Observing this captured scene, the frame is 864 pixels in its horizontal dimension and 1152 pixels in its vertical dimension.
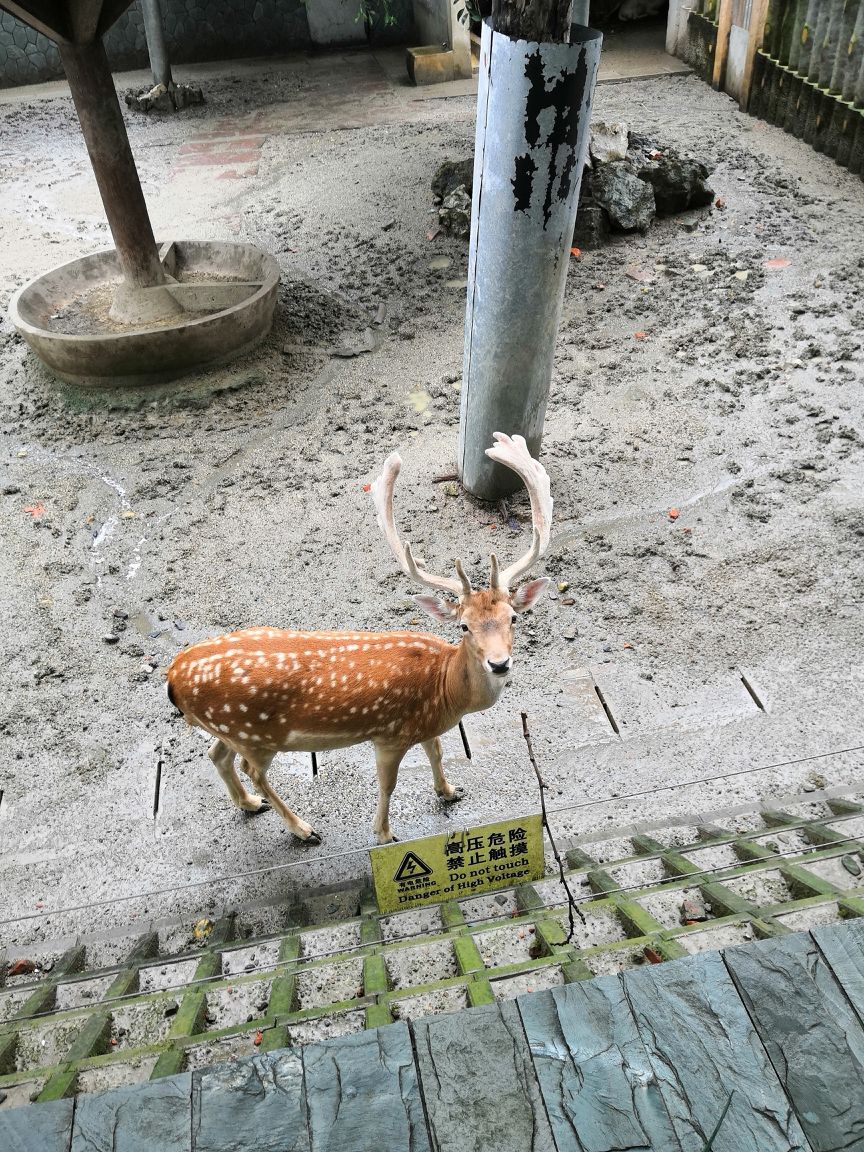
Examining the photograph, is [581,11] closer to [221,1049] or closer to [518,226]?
[518,226]

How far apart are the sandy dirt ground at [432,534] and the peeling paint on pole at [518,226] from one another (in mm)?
635

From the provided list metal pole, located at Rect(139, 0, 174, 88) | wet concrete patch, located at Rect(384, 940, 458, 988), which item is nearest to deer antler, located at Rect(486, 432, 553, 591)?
wet concrete patch, located at Rect(384, 940, 458, 988)

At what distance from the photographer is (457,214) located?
8391 millimetres

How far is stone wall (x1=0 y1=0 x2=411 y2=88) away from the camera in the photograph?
1393 centimetres

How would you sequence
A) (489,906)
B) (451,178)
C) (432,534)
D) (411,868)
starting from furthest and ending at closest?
(451,178) → (432,534) → (489,906) → (411,868)

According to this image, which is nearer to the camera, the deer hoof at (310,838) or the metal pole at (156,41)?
the deer hoof at (310,838)

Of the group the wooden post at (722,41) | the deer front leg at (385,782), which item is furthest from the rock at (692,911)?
the wooden post at (722,41)

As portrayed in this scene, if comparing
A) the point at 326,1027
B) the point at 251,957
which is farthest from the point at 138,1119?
the point at 251,957

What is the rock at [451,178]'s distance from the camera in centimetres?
880

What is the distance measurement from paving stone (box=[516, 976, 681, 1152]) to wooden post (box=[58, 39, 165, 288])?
264 inches

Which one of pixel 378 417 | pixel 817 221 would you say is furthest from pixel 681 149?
pixel 378 417

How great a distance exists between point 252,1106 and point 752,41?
12.1m

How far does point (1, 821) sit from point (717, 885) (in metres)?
2.95

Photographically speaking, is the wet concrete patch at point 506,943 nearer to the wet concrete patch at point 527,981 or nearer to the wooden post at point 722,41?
the wet concrete patch at point 527,981
